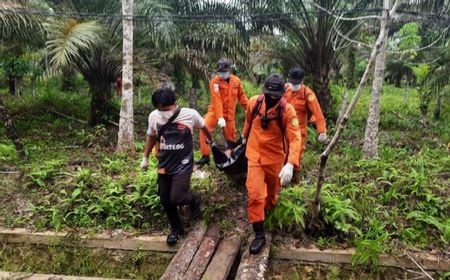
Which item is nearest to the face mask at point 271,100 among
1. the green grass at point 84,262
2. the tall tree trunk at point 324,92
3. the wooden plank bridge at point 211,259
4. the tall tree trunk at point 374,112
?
the wooden plank bridge at point 211,259

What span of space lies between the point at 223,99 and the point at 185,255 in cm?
272

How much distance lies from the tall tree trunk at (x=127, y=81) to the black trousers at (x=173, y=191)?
3487mm

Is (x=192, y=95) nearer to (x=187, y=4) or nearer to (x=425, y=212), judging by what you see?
(x=187, y=4)

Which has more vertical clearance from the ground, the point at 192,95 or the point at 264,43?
the point at 264,43

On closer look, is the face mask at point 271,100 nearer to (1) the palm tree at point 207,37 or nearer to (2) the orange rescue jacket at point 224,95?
(2) the orange rescue jacket at point 224,95

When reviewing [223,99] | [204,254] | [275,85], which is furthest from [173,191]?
[223,99]

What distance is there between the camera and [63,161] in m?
6.96

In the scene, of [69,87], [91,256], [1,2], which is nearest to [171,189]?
[91,256]

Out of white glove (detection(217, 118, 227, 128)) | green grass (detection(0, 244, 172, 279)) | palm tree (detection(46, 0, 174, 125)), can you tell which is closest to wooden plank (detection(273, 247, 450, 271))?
green grass (detection(0, 244, 172, 279))

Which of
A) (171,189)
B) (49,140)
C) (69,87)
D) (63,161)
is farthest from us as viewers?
(69,87)

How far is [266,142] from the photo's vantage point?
13.8 ft

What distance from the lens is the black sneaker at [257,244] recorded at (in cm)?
415

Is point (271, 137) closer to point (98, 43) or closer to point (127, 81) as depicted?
point (127, 81)

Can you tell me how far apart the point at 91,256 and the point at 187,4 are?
755cm
